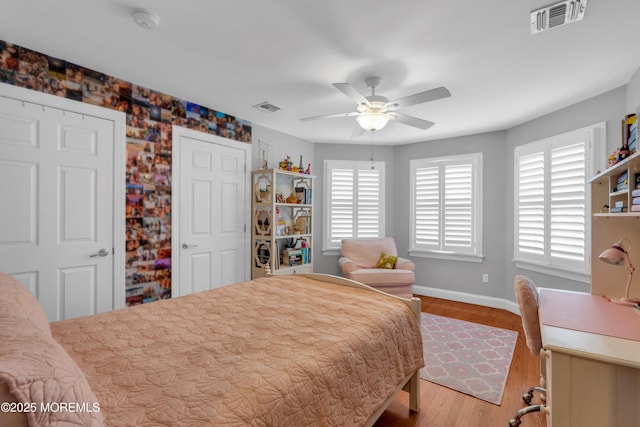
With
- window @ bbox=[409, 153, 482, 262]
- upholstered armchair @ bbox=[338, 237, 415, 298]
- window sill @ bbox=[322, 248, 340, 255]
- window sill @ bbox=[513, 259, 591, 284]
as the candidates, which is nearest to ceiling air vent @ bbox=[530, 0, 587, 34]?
window sill @ bbox=[513, 259, 591, 284]

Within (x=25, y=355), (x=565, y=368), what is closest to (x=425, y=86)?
(x=565, y=368)

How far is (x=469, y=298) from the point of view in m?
4.58

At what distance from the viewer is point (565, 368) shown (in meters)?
1.29

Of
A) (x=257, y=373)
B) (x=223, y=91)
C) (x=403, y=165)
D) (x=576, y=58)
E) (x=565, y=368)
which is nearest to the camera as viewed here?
(x=257, y=373)

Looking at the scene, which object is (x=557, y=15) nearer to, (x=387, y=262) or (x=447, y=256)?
(x=387, y=262)

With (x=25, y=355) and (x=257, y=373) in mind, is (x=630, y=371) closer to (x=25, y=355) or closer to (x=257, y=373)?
(x=257, y=373)

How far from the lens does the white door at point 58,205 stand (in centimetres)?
225

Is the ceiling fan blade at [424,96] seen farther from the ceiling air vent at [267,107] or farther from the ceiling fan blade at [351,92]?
the ceiling air vent at [267,107]

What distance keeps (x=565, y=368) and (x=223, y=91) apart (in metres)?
3.25

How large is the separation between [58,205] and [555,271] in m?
4.99

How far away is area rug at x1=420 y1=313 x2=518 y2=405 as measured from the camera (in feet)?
7.86

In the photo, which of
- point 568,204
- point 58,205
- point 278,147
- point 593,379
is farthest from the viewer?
point 278,147

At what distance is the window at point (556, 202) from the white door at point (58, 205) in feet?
15.2

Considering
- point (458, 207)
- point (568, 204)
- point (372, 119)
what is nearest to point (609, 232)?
point (568, 204)
